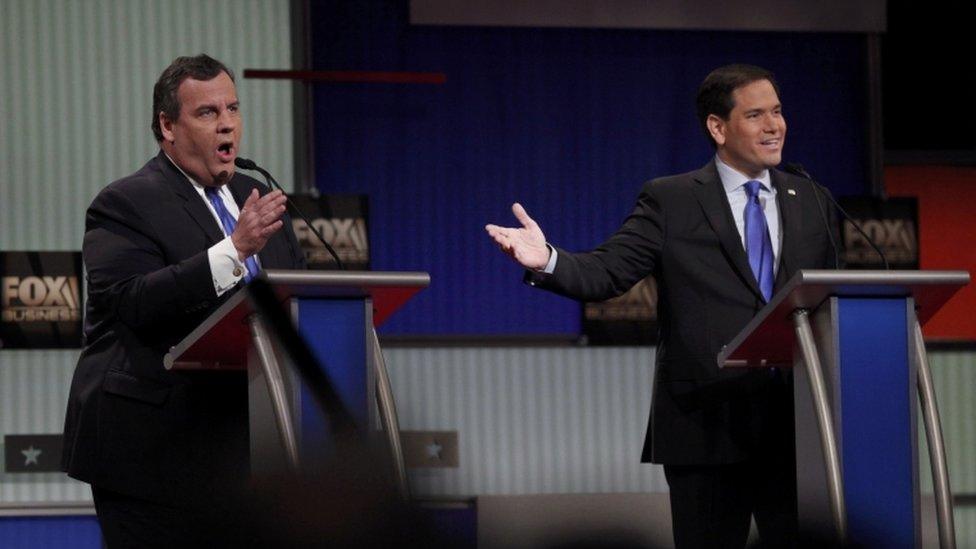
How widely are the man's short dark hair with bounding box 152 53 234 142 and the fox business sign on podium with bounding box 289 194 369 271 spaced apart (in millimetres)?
2127

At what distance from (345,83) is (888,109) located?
216cm

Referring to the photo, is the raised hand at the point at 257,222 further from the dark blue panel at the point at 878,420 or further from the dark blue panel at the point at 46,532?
the dark blue panel at the point at 46,532

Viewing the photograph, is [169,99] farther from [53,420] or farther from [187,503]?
[53,420]

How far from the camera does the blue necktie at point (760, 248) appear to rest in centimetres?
331

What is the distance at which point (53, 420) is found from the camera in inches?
205

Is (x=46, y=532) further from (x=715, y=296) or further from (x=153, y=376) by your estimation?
(x=715, y=296)

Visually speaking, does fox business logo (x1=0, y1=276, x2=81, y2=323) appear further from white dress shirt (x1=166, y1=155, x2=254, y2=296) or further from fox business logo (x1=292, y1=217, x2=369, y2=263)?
white dress shirt (x1=166, y1=155, x2=254, y2=296)

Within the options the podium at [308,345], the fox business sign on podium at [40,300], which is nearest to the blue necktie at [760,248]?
the podium at [308,345]

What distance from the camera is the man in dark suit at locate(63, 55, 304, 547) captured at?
274 centimetres

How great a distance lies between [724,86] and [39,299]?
2.81 meters

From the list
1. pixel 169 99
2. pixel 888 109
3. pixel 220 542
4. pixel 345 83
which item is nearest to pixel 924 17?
pixel 888 109

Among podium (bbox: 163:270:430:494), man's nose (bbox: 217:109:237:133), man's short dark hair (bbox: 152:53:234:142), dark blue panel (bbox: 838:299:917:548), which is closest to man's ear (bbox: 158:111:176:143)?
man's short dark hair (bbox: 152:53:234:142)

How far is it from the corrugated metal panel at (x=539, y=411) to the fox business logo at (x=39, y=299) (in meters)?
1.21

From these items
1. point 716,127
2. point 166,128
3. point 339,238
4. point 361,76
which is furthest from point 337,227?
point 166,128
